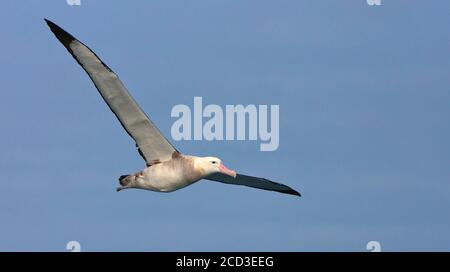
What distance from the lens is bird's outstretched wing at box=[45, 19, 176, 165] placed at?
33781 millimetres

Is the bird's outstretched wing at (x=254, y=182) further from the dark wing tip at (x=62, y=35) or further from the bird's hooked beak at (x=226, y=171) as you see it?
the dark wing tip at (x=62, y=35)

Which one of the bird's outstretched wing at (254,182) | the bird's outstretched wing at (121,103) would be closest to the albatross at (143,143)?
the bird's outstretched wing at (121,103)

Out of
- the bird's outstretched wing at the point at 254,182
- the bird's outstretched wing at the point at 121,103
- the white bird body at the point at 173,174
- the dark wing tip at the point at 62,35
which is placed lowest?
the white bird body at the point at 173,174

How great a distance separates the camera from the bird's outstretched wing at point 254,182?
118 feet

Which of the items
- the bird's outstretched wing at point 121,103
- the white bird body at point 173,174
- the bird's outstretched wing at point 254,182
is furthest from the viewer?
the bird's outstretched wing at point 254,182

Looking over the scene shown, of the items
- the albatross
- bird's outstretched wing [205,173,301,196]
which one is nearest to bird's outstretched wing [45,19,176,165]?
the albatross

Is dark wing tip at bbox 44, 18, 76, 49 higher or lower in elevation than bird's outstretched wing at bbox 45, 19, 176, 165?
higher

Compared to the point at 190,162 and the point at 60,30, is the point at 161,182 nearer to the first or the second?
the point at 190,162

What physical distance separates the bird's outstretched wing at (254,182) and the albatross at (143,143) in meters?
0.81

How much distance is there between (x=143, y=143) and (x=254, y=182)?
10.3 ft

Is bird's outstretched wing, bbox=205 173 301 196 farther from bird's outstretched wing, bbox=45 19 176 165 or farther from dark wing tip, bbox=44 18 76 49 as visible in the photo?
dark wing tip, bbox=44 18 76 49
